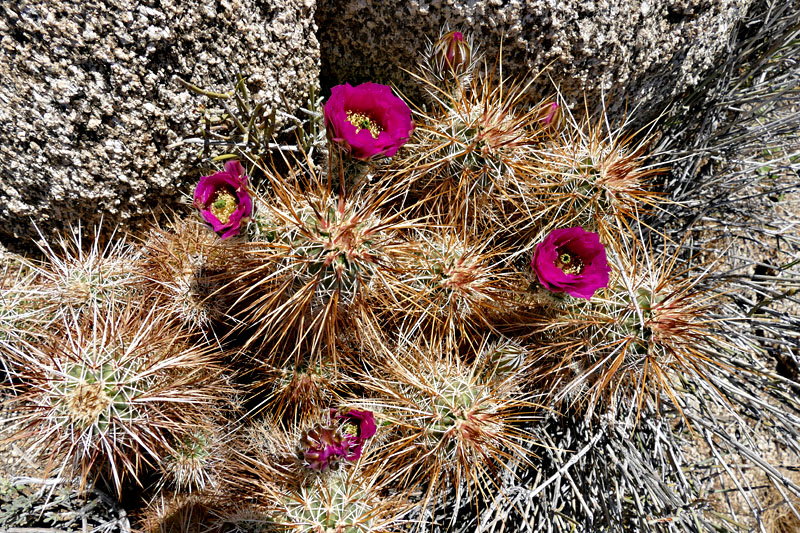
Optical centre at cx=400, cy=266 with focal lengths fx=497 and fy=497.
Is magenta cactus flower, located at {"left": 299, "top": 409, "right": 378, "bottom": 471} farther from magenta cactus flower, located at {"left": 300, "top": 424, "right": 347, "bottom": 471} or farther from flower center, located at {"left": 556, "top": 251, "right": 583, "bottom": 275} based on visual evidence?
flower center, located at {"left": 556, "top": 251, "right": 583, "bottom": 275}

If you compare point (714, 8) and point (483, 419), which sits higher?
point (714, 8)

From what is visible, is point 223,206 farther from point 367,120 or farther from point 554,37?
point 554,37

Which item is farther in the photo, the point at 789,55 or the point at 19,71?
the point at 789,55

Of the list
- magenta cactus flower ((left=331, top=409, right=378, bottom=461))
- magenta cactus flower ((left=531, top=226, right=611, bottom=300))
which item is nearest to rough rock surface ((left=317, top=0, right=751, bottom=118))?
magenta cactus flower ((left=531, top=226, right=611, bottom=300))

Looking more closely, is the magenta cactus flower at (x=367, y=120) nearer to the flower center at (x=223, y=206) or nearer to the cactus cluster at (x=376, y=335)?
the cactus cluster at (x=376, y=335)

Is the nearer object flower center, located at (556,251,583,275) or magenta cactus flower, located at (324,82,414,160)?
magenta cactus flower, located at (324,82,414,160)

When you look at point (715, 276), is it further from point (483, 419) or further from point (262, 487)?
point (262, 487)

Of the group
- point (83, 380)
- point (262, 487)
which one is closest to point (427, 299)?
point (262, 487)
